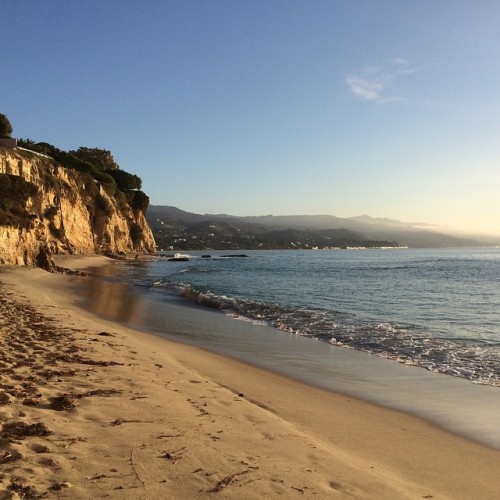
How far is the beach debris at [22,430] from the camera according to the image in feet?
15.3

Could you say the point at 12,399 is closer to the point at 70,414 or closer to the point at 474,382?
the point at 70,414

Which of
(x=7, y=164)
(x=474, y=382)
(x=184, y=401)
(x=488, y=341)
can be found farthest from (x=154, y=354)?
(x=7, y=164)

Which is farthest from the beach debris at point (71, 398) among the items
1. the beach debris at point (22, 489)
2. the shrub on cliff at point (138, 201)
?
the shrub on cliff at point (138, 201)

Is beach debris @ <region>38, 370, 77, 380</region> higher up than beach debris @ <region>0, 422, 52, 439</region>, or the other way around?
beach debris @ <region>0, 422, 52, 439</region>

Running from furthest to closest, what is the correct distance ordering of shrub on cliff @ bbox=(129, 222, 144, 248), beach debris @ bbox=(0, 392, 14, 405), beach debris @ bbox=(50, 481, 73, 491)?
shrub on cliff @ bbox=(129, 222, 144, 248), beach debris @ bbox=(0, 392, 14, 405), beach debris @ bbox=(50, 481, 73, 491)

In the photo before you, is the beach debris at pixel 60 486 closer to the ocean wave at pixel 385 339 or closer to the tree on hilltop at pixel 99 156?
the ocean wave at pixel 385 339

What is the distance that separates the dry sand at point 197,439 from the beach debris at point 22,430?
0.4 inches

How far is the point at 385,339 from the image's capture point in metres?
14.1

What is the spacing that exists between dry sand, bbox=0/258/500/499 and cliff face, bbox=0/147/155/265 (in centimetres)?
2454

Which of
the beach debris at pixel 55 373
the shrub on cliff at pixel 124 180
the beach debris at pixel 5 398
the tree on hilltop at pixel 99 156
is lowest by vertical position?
the beach debris at pixel 55 373

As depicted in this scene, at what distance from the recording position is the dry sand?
13.3 ft

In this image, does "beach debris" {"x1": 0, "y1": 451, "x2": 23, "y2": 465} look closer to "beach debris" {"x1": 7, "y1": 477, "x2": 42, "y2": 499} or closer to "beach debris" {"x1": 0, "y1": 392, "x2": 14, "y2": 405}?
"beach debris" {"x1": 7, "y1": 477, "x2": 42, "y2": 499}

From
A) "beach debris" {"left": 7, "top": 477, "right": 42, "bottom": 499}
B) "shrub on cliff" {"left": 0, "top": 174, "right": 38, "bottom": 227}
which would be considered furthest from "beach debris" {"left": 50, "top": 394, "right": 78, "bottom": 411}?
"shrub on cliff" {"left": 0, "top": 174, "right": 38, "bottom": 227}

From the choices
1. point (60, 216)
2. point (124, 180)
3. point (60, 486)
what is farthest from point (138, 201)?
point (60, 486)
